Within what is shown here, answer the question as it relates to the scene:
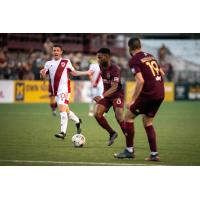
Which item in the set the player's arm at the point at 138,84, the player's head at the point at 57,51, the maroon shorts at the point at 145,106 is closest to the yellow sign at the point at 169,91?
the player's head at the point at 57,51

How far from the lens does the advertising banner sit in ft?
74.5

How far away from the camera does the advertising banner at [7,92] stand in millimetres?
22719

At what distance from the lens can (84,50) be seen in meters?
18.7

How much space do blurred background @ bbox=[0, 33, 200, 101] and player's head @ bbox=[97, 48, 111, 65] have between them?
1.31 m

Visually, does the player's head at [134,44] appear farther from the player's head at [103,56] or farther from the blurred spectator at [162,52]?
the blurred spectator at [162,52]

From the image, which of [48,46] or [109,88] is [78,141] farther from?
[48,46]

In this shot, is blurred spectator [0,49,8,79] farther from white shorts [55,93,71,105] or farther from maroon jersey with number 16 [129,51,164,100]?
maroon jersey with number 16 [129,51,164,100]

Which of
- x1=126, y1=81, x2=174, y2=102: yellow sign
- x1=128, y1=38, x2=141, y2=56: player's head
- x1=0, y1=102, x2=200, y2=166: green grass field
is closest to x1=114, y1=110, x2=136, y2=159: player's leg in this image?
x1=0, y1=102, x2=200, y2=166: green grass field

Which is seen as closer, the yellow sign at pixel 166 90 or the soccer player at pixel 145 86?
the soccer player at pixel 145 86

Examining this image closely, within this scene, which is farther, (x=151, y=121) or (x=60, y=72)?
(x=60, y=72)

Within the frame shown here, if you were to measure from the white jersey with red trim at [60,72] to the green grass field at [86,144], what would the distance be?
0.92 metres

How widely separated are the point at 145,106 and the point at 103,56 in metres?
1.71

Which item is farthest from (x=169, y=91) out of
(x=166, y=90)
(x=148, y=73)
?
(x=148, y=73)
